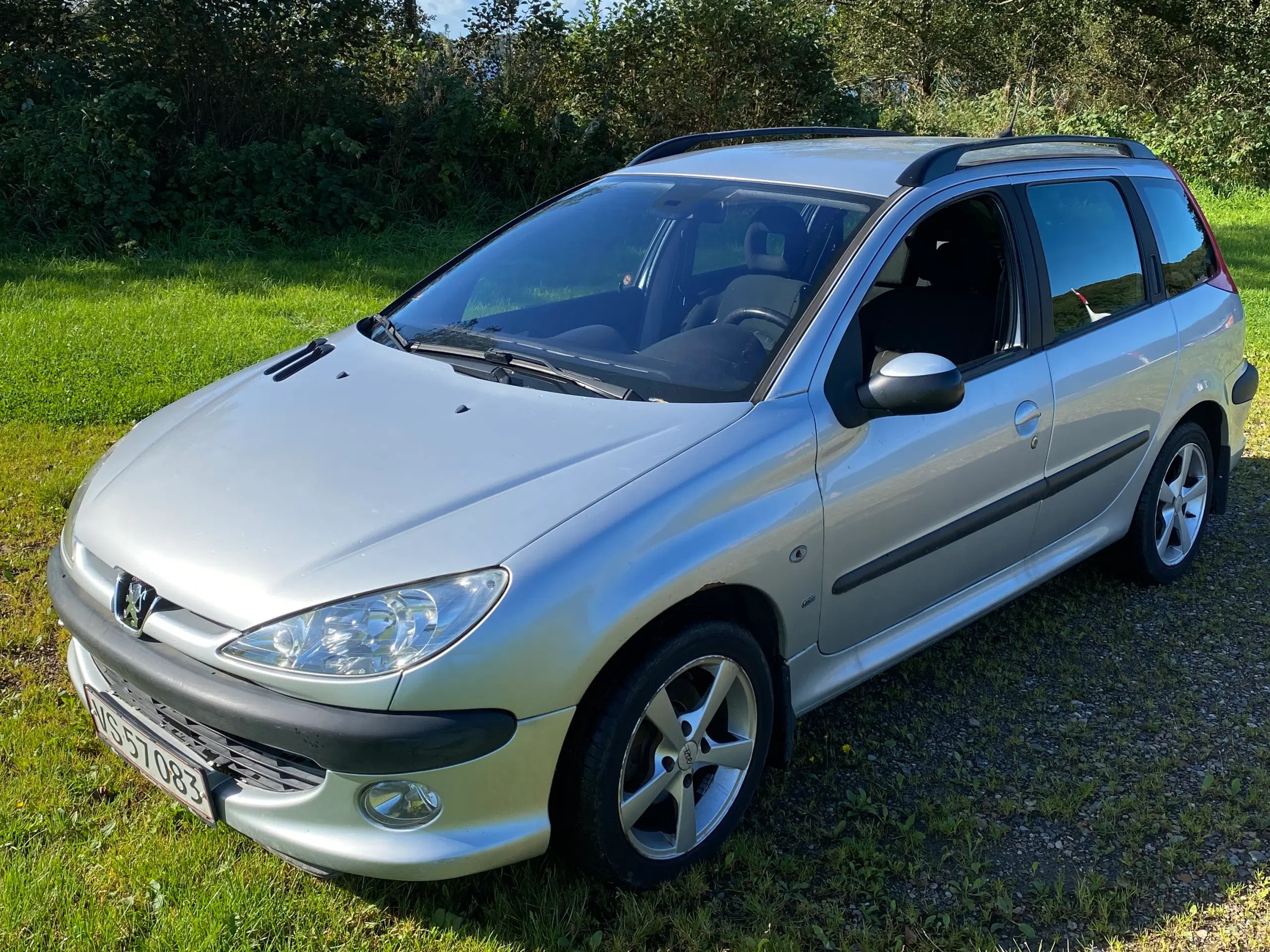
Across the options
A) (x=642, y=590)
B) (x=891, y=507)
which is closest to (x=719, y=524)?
(x=642, y=590)

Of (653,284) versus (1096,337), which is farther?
(1096,337)

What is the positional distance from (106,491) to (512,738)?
1.35 meters

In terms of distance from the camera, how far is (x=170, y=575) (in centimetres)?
245

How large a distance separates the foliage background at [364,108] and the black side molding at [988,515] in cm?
746

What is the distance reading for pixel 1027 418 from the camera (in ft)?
11.3

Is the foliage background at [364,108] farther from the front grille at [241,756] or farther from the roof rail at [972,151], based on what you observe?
the front grille at [241,756]

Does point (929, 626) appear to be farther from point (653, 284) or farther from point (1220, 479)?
point (1220, 479)

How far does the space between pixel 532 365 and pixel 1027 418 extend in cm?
153

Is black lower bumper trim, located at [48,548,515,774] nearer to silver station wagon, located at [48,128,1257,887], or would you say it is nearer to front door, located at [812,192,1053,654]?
silver station wagon, located at [48,128,1257,887]

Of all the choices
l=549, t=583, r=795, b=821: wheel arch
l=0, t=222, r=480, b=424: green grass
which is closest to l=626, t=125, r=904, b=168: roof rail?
l=549, t=583, r=795, b=821: wheel arch

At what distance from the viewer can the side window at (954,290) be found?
3.57 m

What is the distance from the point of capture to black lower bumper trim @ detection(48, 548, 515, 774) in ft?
7.27

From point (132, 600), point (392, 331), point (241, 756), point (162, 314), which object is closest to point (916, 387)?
point (392, 331)

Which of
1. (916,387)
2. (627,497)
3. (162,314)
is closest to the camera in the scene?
(627,497)
